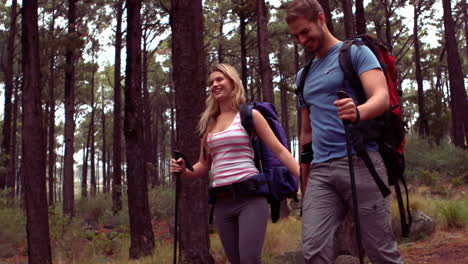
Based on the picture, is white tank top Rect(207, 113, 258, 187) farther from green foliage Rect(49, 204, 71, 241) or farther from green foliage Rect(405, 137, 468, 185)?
green foliage Rect(405, 137, 468, 185)

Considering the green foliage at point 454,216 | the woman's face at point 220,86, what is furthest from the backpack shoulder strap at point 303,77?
the green foliage at point 454,216

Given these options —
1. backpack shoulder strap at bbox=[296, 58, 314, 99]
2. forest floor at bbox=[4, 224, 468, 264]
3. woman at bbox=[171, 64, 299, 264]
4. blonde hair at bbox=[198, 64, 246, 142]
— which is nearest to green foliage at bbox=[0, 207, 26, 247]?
forest floor at bbox=[4, 224, 468, 264]

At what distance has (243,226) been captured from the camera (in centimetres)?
323

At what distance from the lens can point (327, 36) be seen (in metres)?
2.85

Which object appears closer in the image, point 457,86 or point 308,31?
point 308,31

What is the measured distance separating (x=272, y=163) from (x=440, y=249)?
5068 mm

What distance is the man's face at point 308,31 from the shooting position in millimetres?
2754

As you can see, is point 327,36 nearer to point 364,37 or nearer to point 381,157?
point 364,37

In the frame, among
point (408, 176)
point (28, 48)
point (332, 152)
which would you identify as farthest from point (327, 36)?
point (408, 176)

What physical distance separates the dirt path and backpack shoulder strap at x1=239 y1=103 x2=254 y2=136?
14.6 feet

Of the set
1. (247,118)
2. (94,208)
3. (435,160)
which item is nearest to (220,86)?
(247,118)

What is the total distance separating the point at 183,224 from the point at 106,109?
118 ft

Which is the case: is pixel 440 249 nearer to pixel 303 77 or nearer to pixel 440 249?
pixel 440 249

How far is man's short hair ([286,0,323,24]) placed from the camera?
2727 millimetres
